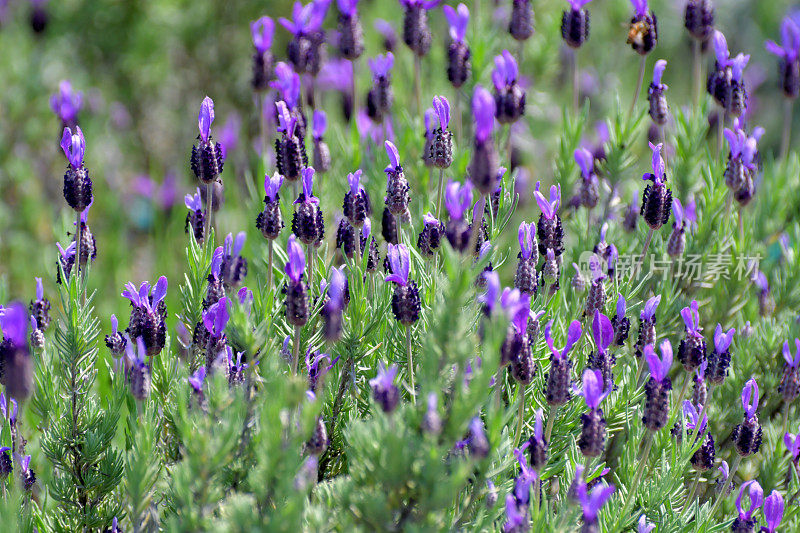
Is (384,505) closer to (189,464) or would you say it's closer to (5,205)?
(189,464)

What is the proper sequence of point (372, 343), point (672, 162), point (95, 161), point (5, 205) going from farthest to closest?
point (95, 161) < point (5, 205) < point (672, 162) < point (372, 343)

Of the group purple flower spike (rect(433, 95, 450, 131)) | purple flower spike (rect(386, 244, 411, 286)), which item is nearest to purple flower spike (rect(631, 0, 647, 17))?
purple flower spike (rect(433, 95, 450, 131))

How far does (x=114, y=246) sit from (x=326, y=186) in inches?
57.7

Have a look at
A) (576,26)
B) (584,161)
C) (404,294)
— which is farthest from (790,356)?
(576,26)

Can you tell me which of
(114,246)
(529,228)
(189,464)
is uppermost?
(529,228)

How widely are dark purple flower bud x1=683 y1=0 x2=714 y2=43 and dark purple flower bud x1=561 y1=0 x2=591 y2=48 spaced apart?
1.06 feet

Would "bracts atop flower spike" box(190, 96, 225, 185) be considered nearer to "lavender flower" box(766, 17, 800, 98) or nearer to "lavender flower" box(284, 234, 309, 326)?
"lavender flower" box(284, 234, 309, 326)

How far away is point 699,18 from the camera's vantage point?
2188 mm

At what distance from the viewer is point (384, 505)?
1068 mm

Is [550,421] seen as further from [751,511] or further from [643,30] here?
[643,30]

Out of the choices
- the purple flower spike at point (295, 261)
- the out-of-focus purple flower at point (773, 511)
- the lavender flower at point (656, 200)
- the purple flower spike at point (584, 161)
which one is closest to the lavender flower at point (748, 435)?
the out-of-focus purple flower at point (773, 511)

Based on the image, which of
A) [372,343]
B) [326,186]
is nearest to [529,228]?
[372,343]

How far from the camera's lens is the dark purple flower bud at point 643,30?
2057 millimetres

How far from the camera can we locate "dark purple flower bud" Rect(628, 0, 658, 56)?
2057 mm
